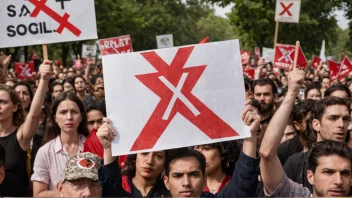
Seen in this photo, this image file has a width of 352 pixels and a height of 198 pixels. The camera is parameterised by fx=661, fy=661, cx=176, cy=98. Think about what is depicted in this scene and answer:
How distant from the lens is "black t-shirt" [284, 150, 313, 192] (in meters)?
4.95

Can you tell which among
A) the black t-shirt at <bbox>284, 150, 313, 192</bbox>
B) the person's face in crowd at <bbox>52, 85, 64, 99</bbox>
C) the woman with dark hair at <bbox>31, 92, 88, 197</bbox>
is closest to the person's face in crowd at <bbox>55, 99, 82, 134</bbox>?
the woman with dark hair at <bbox>31, 92, 88, 197</bbox>

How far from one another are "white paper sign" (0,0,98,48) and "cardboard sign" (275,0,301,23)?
1246 cm

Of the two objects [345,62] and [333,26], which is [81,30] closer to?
[345,62]

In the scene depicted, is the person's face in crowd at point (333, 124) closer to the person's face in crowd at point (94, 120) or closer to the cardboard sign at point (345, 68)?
the person's face in crowd at point (94, 120)

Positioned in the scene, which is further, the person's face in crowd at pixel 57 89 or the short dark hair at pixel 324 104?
the person's face in crowd at pixel 57 89

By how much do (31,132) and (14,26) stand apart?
914 millimetres

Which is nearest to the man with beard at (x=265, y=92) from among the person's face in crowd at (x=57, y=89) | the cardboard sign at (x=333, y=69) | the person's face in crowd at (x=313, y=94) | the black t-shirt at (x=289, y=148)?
the person's face in crowd at (x=313, y=94)

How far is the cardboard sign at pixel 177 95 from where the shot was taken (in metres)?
4.31

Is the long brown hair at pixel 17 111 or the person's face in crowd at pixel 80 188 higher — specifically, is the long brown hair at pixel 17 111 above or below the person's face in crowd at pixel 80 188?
above

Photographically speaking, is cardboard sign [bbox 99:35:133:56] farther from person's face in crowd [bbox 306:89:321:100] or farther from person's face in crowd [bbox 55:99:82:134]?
person's face in crowd [bbox 55:99:82:134]

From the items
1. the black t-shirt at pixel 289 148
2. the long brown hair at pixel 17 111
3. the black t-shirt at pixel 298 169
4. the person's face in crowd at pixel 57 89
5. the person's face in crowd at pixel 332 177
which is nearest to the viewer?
the person's face in crowd at pixel 332 177

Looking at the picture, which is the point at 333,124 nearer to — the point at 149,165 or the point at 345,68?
the point at 149,165

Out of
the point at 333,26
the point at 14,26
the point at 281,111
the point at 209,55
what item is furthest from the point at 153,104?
the point at 333,26

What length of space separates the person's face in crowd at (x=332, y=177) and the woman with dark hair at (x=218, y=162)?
3.10 ft
